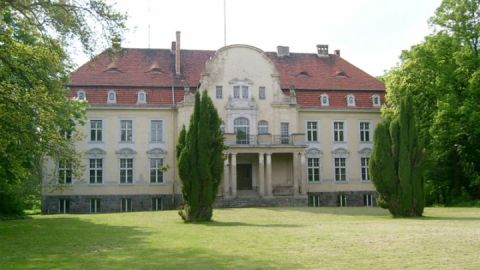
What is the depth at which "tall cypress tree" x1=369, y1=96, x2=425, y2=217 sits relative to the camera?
24953mm

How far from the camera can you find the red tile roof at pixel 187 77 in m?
42.3

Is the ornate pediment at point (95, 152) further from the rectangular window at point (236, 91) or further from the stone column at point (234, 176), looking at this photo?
the rectangular window at point (236, 91)

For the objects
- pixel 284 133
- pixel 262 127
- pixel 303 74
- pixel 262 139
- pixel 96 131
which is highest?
pixel 303 74

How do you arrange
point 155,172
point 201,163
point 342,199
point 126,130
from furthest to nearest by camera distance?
point 342,199, point 155,172, point 126,130, point 201,163

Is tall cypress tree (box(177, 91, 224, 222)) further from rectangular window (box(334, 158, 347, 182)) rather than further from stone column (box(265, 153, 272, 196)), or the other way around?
rectangular window (box(334, 158, 347, 182))

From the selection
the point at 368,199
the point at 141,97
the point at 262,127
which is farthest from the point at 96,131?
the point at 368,199

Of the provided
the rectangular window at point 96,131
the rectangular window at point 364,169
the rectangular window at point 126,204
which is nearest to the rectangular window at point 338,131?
the rectangular window at point 364,169

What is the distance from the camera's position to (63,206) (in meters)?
41.2

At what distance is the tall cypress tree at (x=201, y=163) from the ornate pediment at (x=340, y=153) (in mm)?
21959

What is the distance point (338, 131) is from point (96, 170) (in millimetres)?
18403

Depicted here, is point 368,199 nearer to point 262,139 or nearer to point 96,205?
point 262,139

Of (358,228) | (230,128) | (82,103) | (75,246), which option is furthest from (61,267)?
(230,128)

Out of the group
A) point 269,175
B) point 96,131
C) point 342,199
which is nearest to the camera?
point 269,175

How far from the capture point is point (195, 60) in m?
46.2
